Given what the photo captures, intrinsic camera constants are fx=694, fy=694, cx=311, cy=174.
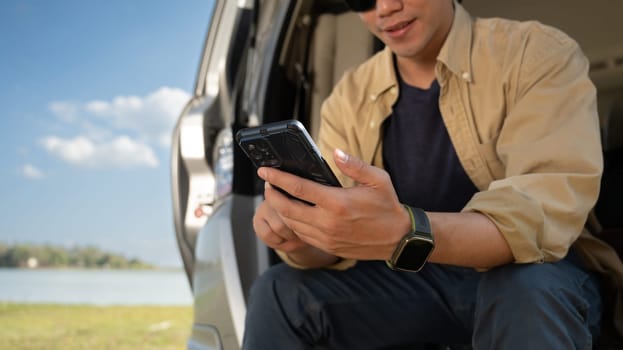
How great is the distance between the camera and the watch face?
1.09m

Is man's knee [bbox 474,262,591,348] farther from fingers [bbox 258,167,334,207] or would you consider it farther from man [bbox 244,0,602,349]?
fingers [bbox 258,167,334,207]

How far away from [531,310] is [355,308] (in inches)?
16.8

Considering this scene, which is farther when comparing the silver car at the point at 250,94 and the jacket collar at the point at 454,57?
the silver car at the point at 250,94

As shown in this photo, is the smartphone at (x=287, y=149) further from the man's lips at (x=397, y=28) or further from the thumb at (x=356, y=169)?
the man's lips at (x=397, y=28)

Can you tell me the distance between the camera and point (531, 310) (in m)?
1.08

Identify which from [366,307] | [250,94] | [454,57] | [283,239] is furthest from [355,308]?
[250,94]

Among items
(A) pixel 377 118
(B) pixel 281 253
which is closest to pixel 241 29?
(A) pixel 377 118

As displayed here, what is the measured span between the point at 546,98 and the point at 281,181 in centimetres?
60

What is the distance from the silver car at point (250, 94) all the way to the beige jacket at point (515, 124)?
39cm

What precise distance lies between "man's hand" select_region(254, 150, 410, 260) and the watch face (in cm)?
2

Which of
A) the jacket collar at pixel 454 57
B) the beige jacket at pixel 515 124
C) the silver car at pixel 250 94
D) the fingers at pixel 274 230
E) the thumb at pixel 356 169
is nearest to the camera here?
the thumb at pixel 356 169

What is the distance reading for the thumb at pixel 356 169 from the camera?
3.18 ft

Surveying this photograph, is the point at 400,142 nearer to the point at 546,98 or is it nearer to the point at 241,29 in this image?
the point at 546,98

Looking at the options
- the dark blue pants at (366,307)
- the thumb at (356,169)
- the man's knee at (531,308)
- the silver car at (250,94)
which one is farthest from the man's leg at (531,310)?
the silver car at (250,94)
